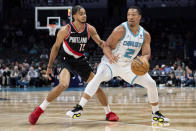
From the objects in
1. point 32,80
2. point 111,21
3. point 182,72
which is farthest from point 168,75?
point 111,21

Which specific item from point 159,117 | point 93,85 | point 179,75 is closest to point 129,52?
point 93,85

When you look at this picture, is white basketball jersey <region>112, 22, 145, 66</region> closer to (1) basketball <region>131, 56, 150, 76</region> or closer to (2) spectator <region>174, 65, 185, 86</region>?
(1) basketball <region>131, 56, 150, 76</region>

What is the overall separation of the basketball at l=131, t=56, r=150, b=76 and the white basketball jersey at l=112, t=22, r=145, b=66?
0.97 ft

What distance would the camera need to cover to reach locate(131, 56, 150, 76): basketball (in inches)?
225

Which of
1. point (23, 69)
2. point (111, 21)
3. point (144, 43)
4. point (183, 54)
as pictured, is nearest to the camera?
point (144, 43)

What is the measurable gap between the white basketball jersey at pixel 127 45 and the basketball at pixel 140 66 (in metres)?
0.30

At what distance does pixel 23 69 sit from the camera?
68.0 feet

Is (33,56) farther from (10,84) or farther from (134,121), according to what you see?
(134,121)

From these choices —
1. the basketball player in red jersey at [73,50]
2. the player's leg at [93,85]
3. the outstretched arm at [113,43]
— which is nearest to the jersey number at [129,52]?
the outstretched arm at [113,43]

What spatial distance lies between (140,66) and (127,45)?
0.50 metres

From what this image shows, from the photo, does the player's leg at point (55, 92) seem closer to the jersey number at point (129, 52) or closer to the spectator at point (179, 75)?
the jersey number at point (129, 52)

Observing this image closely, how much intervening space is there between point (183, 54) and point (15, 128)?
2157 centimetres

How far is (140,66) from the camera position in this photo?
5.71m

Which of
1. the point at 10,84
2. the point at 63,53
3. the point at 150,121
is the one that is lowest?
the point at 10,84
